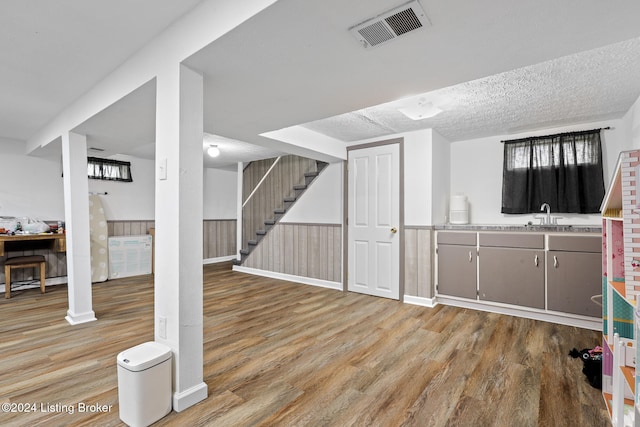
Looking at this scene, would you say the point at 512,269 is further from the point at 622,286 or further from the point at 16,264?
the point at 16,264

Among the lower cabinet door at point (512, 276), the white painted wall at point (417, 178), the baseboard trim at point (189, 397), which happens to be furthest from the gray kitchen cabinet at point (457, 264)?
the baseboard trim at point (189, 397)

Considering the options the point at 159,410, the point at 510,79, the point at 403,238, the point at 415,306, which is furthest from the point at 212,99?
the point at 415,306

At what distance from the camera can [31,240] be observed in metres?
4.65

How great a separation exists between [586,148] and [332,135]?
3.15m

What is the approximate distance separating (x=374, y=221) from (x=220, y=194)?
4580mm

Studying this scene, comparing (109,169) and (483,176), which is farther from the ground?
(109,169)

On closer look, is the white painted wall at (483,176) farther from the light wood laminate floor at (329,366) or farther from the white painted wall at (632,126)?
the light wood laminate floor at (329,366)

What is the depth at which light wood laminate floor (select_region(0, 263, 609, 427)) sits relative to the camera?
1.77 metres

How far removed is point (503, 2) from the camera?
4.28ft

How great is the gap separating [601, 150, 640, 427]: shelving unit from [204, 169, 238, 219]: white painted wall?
23.0 feet

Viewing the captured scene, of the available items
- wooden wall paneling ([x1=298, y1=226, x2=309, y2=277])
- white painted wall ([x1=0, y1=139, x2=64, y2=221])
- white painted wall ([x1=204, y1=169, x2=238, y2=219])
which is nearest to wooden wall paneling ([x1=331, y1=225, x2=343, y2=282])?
wooden wall paneling ([x1=298, y1=226, x2=309, y2=277])

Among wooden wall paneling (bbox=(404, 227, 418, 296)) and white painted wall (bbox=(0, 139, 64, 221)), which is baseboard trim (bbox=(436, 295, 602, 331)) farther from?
white painted wall (bbox=(0, 139, 64, 221))

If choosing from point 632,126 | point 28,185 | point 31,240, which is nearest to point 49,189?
point 28,185

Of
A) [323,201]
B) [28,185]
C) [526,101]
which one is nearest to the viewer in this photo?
[526,101]
